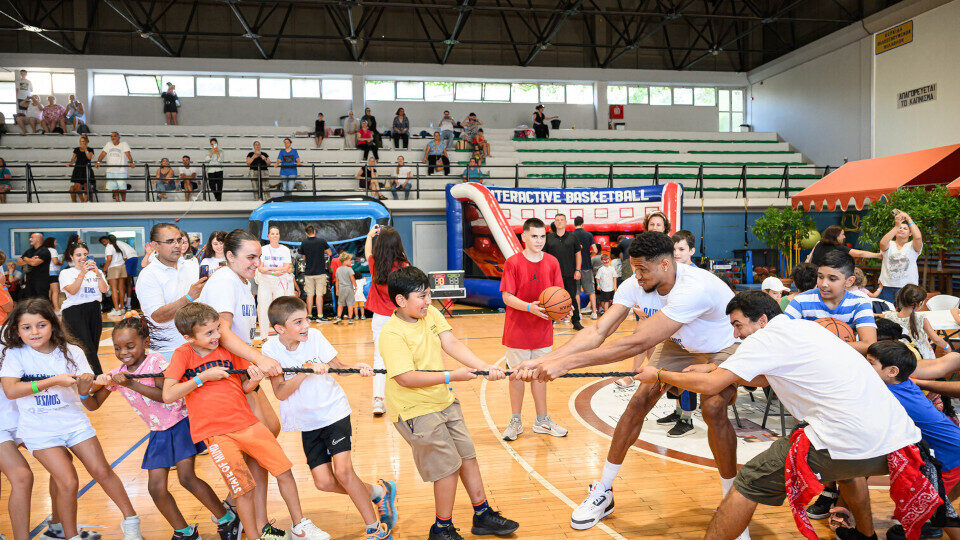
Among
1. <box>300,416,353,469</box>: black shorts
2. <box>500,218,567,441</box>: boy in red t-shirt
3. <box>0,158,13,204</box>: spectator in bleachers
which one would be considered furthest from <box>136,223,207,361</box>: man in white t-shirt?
<box>0,158,13,204</box>: spectator in bleachers

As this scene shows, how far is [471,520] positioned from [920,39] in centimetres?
1989

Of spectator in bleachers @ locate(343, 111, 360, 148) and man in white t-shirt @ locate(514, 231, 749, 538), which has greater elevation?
spectator in bleachers @ locate(343, 111, 360, 148)

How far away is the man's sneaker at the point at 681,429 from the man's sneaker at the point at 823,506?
1.49 metres

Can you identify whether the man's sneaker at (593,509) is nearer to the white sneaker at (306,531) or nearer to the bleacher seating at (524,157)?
the white sneaker at (306,531)

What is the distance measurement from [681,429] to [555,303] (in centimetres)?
163

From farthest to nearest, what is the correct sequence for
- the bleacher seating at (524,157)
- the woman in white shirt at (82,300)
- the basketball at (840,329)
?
the bleacher seating at (524,157), the woman in white shirt at (82,300), the basketball at (840,329)

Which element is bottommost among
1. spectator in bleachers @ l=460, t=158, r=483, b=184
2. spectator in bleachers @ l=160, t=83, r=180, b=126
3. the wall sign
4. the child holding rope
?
the child holding rope

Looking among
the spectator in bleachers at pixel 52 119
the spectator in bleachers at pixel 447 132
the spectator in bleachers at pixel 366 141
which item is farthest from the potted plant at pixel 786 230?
the spectator in bleachers at pixel 52 119

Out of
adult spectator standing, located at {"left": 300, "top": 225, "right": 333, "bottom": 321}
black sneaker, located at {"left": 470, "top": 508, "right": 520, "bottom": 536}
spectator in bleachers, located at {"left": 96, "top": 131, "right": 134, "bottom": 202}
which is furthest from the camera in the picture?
spectator in bleachers, located at {"left": 96, "top": 131, "right": 134, "bottom": 202}

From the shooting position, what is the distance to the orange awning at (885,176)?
13.9 m

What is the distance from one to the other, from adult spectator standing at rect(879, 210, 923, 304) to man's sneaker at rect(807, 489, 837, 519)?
5093 millimetres

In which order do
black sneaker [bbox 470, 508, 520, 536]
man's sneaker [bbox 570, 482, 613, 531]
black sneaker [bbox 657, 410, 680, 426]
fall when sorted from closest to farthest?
black sneaker [bbox 470, 508, 520, 536] → man's sneaker [bbox 570, 482, 613, 531] → black sneaker [bbox 657, 410, 680, 426]

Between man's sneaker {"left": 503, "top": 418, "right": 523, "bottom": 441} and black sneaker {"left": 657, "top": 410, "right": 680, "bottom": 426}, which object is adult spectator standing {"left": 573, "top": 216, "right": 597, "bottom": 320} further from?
man's sneaker {"left": 503, "top": 418, "right": 523, "bottom": 441}

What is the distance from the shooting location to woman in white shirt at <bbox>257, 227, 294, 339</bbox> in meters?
A: 9.08
